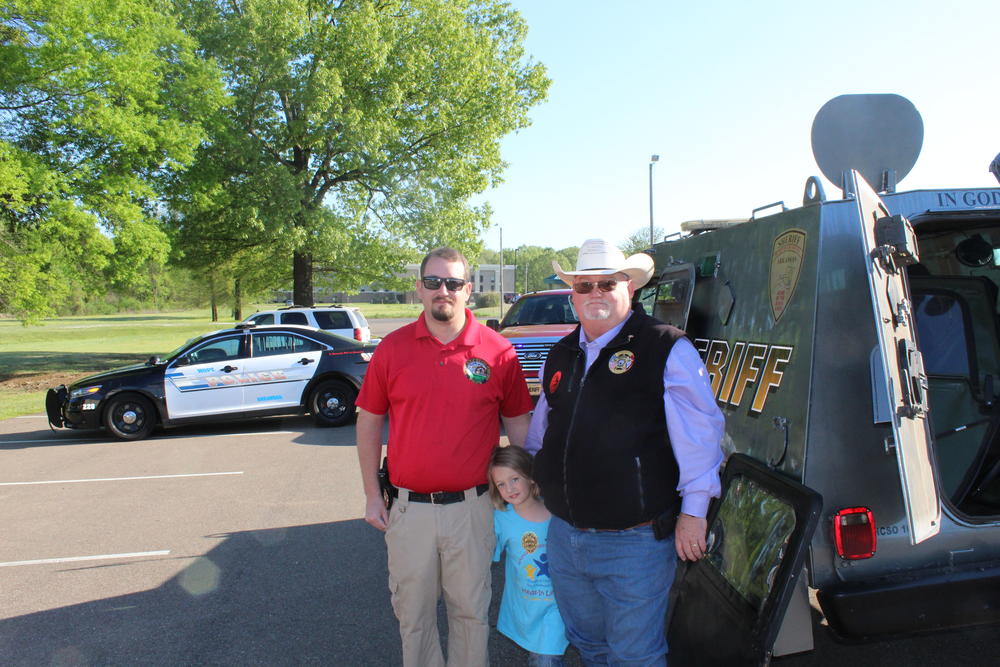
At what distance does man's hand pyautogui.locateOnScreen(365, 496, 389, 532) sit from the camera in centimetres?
298

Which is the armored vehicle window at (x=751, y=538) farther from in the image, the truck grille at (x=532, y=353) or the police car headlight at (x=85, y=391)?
the police car headlight at (x=85, y=391)

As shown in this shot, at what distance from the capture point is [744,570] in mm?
2467

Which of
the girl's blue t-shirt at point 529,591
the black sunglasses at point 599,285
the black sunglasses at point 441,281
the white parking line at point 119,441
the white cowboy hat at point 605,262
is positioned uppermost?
the white cowboy hat at point 605,262

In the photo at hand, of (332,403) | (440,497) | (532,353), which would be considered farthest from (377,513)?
(332,403)

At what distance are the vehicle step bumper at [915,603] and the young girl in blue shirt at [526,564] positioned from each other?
42.5 inches

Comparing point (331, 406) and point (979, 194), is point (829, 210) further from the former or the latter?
point (331, 406)

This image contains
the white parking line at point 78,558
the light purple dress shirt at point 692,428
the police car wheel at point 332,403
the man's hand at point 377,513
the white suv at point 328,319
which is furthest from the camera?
the white suv at point 328,319

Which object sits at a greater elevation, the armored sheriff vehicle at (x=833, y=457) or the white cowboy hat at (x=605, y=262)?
the white cowboy hat at (x=605, y=262)

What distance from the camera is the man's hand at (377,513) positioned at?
2.98 meters

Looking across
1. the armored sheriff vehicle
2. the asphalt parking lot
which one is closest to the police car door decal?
the armored sheriff vehicle

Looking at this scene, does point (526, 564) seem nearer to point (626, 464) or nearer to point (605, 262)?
point (626, 464)

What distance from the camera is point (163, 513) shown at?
609 centimetres

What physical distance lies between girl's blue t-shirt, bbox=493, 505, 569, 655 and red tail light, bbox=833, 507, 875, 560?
112 centimetres

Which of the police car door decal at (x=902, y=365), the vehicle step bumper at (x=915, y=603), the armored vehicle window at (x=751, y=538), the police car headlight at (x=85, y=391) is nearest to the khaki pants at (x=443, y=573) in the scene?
the armored vehicle window at (x=751, y=538)
